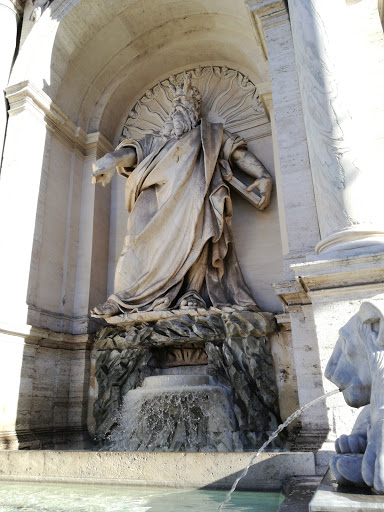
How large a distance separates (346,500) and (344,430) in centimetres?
146

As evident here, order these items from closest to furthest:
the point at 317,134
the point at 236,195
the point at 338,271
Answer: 1. the point at 338,271
2. the point at 317,134
3. the point at 236,195

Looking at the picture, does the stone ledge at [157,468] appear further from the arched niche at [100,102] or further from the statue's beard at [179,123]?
the statue's beard at [179,123]

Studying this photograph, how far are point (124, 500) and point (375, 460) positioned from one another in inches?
59.0

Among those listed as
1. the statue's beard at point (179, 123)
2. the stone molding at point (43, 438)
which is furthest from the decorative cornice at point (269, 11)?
the stone molding at point (43, 438)

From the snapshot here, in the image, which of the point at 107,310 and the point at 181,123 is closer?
the point at 107,310

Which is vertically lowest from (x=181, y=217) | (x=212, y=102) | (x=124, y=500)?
(x=124, y=500)

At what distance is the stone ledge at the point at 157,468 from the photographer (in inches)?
98.1

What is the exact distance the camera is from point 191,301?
531 cm

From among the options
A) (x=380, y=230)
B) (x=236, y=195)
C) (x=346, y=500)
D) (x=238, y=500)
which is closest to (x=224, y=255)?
(x=236, y=195)

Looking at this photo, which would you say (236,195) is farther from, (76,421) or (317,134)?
(76,421)

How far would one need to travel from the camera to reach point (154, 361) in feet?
17.5

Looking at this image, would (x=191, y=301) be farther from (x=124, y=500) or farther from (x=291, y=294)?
(x=124, y=500)

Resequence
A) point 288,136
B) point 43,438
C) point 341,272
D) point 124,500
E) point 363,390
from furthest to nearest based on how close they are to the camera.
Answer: point 43,438
point 288,136
point 341,272
point 124,500
point 363,390

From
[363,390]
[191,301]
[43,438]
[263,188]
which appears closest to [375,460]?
[363,390]
